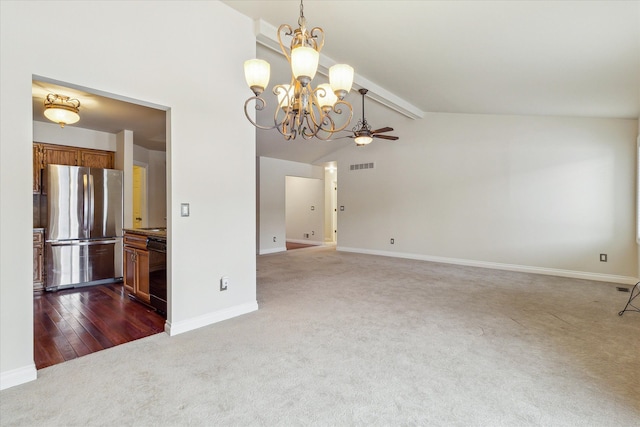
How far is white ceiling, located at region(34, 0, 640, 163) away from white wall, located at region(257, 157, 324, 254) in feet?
10.5

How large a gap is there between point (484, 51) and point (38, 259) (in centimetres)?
628

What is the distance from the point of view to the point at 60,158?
466cm

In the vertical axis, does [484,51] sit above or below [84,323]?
above

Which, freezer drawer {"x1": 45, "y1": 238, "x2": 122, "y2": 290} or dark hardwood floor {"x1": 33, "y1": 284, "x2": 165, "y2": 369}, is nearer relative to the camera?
dark hardwood floor {"x1": 33, "y1": 284, "x2": 165, "y2": 369}

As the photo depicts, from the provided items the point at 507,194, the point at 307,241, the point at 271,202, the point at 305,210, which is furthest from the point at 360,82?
the point at 307,241

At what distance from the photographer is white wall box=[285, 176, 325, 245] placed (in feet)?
31.3

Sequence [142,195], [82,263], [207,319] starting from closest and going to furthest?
1. [207,319]
2. [82,263]
3. [142,195]

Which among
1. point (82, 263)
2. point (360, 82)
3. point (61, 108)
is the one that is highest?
point (360, 82)

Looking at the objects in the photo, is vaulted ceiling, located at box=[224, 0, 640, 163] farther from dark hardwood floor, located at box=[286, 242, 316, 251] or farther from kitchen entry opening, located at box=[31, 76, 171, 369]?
dark hardwood floor, located at box=[286, 242, 316, 251]

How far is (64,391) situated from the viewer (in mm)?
1898

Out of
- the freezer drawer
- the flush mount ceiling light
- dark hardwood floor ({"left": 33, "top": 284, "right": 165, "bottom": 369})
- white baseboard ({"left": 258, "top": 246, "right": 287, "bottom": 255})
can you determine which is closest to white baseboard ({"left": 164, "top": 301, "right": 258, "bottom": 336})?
dark hardwood floor ({"left": 33, "top": 284, "right": 165, "bottom": 369})

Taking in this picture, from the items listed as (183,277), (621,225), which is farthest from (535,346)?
(621,225)

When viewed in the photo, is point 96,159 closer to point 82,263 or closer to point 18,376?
point 82,263

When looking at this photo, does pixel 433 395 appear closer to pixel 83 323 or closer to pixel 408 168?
pixel 83 323
